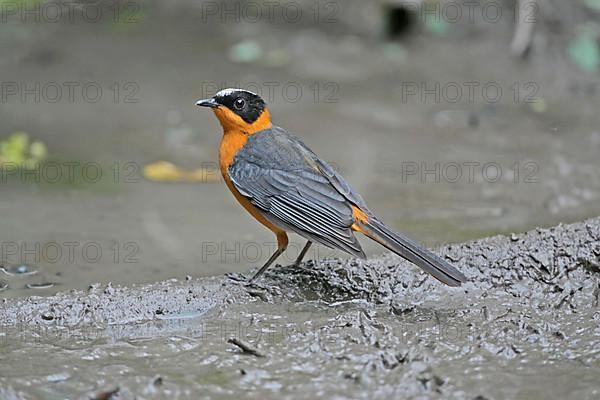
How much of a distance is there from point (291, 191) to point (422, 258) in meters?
0.87

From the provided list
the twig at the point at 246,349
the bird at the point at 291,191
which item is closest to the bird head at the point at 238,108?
the bird at the point at 291,191

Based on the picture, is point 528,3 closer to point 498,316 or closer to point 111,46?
point 111,46

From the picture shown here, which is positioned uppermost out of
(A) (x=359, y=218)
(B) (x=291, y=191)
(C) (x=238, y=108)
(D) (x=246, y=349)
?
(C) (x=238, y=108)

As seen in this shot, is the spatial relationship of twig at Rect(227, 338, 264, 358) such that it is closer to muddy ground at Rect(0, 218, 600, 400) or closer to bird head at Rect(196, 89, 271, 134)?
muddy ground at Rect(0, 218, 600, 400)

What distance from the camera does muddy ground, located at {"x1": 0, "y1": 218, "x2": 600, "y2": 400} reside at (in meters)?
3.78

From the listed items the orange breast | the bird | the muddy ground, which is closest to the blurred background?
the orange breast

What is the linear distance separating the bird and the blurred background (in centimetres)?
92

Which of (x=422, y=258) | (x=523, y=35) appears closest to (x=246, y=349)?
(x=422, y=258)

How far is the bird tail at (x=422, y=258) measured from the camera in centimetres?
450

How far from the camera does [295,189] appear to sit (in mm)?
4984

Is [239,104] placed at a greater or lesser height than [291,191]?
greater

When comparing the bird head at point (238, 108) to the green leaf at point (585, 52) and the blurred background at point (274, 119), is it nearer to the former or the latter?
the blurred background at point (274, 119)

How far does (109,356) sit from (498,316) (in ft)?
6.12

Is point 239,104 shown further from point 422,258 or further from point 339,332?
point 339,332
